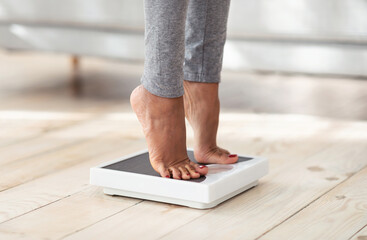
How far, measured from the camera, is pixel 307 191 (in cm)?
128

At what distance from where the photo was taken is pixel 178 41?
3.75 ft

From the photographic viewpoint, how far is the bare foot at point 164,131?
117cm

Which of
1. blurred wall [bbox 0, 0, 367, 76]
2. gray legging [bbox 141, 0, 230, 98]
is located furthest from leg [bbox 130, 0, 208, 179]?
blurred wall [bbox 0, 0, 367, 76]

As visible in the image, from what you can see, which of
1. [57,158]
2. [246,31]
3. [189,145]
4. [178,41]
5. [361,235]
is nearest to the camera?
[361,235]

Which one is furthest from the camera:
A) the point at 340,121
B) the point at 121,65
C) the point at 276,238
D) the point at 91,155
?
the point at 121,65

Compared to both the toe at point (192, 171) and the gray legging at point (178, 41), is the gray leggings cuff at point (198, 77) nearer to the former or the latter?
the gray legging at point (178, 41)

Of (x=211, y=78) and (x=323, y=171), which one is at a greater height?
(x=211, y=78)

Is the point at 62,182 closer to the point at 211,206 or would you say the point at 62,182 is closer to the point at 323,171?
the point at 211,206

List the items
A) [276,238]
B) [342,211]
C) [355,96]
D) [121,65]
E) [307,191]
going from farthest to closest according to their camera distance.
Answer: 1. [121,65]
2. [355,96]
3. [307,191]
4. [342,211]
5. [276,238]

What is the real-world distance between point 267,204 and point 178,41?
1.17ft

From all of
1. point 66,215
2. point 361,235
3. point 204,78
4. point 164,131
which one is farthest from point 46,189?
point 361,235

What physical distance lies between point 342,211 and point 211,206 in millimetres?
244

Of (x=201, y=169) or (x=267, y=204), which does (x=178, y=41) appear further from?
(x=267, y=204)

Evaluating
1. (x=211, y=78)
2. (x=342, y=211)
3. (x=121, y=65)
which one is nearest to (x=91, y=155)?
(x=211, y=78)
